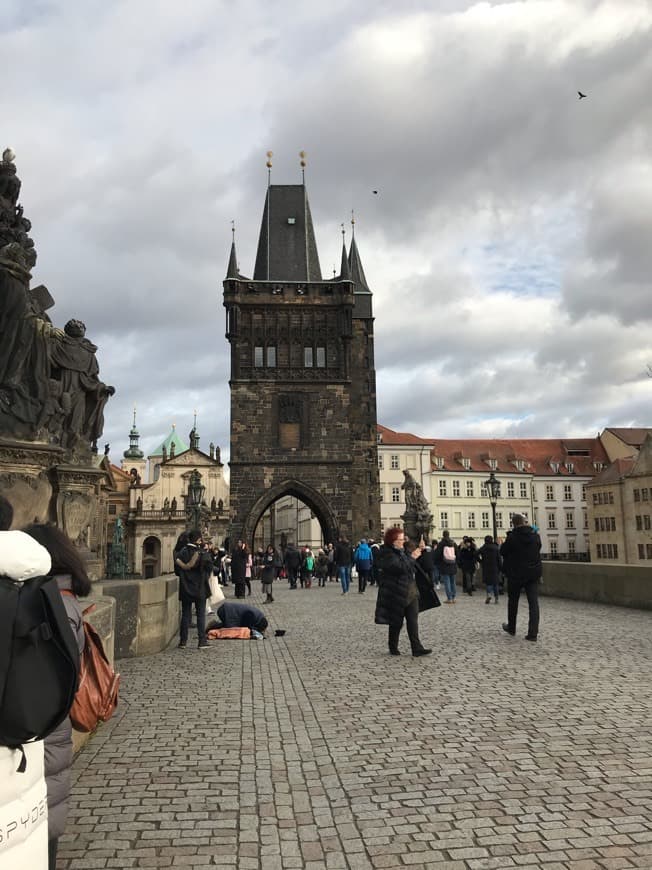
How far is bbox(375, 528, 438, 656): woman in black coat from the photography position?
8.60 meters

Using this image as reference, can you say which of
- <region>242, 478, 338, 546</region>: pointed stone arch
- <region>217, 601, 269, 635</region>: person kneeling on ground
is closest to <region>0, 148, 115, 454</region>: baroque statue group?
<region>217, 601, 269, 635</region>: person kneeling on ground

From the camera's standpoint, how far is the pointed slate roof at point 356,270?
51391mm

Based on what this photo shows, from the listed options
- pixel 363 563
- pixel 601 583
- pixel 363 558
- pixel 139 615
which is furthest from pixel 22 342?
pixel 363 558

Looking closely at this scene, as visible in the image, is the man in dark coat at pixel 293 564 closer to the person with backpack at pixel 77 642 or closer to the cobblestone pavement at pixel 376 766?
the cobblestone pavement at pixel 376 766

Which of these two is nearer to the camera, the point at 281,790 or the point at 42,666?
the point at 42,666

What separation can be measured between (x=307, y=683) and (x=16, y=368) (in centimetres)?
431

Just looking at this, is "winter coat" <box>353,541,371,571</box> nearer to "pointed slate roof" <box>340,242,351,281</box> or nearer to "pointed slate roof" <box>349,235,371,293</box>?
"pointed slate roof" <box>340,242,351,281</box>

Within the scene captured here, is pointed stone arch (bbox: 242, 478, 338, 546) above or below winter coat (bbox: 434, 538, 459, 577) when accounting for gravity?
above

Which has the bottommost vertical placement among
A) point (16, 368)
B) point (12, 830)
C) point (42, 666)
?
point (12, 830)

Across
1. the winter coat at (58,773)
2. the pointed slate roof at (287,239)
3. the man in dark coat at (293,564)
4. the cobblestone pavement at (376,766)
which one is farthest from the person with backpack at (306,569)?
the winter coat at (58,773)

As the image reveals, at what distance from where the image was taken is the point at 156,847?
3.35m

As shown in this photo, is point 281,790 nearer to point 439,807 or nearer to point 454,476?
point 439,807

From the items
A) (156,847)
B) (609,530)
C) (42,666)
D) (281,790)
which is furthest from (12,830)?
(609,530)

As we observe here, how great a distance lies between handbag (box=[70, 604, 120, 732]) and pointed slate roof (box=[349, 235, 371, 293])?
49.0 metres
